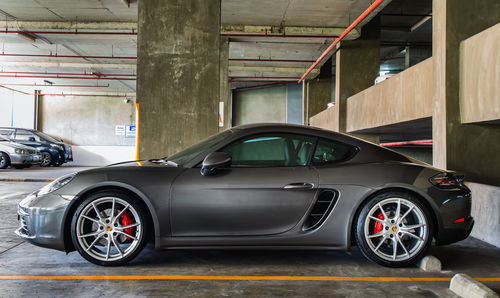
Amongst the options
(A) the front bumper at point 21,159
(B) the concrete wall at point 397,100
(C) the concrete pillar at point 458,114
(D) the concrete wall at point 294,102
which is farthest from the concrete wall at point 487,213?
(D) the concrete wall at point 294,102

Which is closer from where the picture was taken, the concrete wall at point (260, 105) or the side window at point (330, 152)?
the side window at point (330, 152)

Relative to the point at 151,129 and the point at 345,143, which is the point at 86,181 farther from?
the point at 151,129

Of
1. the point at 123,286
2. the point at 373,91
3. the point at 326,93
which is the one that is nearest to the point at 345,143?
the point at 123,286

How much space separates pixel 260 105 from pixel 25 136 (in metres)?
13.3

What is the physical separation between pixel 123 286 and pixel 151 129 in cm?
411

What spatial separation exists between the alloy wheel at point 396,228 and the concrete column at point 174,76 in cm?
385

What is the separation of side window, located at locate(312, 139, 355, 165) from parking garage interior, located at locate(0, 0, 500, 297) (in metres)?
0.90

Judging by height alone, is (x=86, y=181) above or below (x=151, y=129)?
below

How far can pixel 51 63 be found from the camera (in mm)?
18078

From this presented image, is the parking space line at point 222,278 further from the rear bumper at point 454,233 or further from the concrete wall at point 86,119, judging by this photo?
the concrete wall at point 86,119

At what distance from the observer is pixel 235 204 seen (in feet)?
10.5

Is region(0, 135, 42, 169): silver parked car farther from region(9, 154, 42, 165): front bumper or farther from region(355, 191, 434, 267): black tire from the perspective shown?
region(355, 191, 434, 267): black tire

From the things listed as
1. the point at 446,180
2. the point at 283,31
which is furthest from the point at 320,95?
the point at 446,180

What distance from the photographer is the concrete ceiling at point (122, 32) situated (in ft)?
36.4
